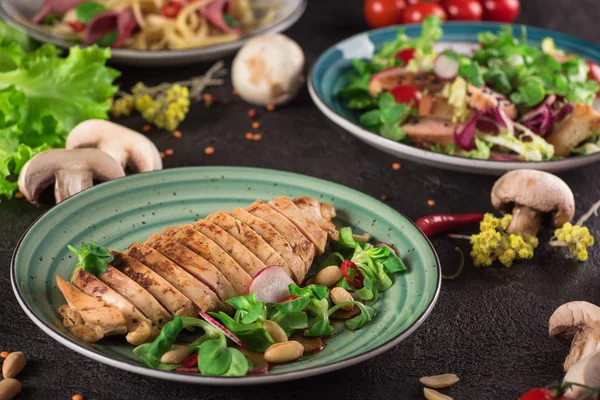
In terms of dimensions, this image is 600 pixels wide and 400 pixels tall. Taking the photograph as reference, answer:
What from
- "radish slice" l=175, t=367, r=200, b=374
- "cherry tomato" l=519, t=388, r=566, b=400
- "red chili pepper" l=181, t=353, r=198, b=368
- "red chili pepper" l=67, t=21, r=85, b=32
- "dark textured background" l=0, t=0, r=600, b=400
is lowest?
"dark textured background" l=0, t=0, r=600, b=400

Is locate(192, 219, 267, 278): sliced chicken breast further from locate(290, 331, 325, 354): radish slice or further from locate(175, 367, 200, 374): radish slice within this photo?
locate(175, 367, 200, 374): radish slice

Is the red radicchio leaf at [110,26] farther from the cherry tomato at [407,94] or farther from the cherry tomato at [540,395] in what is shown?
the cherry tomato at [540,395]

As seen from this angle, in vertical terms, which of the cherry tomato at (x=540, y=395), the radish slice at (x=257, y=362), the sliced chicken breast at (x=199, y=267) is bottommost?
the radish slice at (x=257, y=362)

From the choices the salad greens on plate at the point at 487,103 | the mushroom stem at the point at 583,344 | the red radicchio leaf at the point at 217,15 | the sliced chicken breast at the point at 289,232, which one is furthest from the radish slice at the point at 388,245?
the red radicchio leaf at the point at 217,15

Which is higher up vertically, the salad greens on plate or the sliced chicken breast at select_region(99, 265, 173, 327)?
the sliced chicken breast at select_region(99, 265, 173, 327)

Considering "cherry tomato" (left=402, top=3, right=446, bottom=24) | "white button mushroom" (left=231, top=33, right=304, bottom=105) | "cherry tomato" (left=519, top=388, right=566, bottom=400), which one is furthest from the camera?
"cherry tomato" (left=402, top=3, right=446, bottom=24)

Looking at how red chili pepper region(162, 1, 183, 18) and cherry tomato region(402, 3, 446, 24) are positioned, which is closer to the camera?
red chili pepper region(162, 1, 183, 18)

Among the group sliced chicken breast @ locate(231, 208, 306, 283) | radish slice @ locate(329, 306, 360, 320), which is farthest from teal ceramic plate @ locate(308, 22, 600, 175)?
radish slice @ locate(329, 306, 360, 320)
